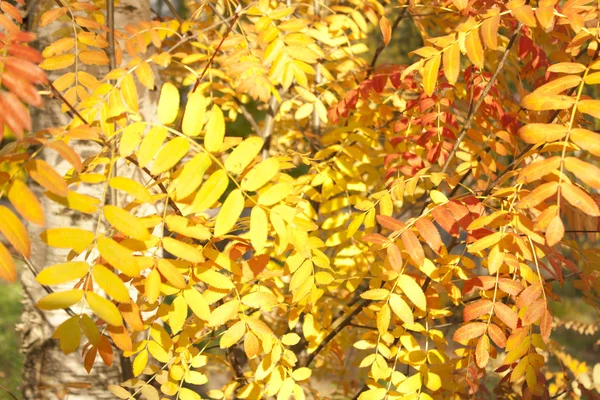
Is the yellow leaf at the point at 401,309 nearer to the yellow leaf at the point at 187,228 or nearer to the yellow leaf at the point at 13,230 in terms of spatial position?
the yellow leaf at the point at 187,228

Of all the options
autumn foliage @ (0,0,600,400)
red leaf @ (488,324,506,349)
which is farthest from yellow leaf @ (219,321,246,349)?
red leaf @ (488,324,506,349)

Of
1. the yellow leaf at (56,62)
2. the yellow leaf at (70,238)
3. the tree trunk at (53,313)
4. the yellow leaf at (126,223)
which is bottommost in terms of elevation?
the tree trunk at (53,313)

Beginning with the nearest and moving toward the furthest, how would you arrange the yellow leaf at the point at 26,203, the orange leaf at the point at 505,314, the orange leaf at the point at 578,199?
the yellow leaf at the point at 26,203
the orange leaf at the point at 578,199
the orange leaf at the point at 505,314

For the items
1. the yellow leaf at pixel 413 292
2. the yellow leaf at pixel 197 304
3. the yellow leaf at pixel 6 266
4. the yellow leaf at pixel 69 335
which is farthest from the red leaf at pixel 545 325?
the yellow leaf at pixel 6 266

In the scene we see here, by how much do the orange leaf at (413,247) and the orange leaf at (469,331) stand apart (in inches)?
7.7

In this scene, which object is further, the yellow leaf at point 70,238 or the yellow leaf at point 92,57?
the yellow leaf at point 92,57

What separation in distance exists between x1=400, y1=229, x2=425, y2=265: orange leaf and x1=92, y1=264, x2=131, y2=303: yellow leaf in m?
0.60

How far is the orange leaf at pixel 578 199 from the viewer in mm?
1031

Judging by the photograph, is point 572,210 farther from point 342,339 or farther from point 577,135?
point 342,339

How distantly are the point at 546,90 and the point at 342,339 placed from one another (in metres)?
1.60

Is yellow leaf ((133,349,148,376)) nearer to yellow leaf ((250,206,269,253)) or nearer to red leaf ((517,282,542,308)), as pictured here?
yellow leaf ((250,206,269,253))

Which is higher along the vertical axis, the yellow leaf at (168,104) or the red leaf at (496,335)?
the yellow leaf at (168,104)

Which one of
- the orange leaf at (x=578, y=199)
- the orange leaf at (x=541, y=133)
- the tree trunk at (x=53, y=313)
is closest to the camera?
the orange leaf at (x=578, y=199)

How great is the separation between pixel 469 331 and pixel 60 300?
2.87ft
